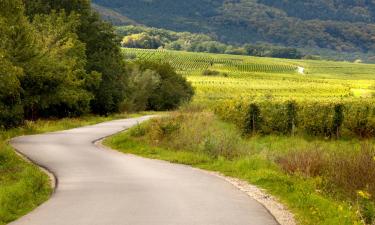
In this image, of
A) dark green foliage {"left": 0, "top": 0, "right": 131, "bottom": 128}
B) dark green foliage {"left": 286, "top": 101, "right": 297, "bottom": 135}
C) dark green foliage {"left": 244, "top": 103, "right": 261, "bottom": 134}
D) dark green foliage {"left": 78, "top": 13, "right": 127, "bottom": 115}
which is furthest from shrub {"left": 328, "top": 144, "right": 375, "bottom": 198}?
dark green foliage {"left": 78, "top": 13, "right": 127, "bottom": 115}

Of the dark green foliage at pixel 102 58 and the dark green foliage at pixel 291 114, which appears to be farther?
the dark green foliage at pixel 102 58

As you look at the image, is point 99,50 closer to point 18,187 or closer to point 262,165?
point 262,165

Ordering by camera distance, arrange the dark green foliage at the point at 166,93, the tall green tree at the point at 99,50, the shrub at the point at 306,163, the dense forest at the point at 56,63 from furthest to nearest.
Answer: the dark green foliage at the point at 166,93
the tall green tree at the point at 99,50
the dense forest at the point at 56,63
the shrub at the point at 306,163

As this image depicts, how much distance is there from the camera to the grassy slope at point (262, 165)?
45.0 ft

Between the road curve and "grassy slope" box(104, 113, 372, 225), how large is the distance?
95 centimetres

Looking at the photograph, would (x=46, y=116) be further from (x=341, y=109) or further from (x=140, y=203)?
(x=140, y=203)

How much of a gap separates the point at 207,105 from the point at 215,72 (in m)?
157

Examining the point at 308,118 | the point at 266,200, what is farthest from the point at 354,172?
the point at 308,118

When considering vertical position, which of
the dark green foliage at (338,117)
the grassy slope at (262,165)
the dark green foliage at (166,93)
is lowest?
the dark green foliage at (166,93)

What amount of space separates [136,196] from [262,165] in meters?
6.46

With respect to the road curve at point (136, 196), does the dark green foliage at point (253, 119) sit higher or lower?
lower

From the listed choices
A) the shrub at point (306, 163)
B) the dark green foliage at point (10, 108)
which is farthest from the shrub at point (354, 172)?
the dark green foliage at point (10, 108)

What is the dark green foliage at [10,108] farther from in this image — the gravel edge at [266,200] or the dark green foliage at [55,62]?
the gravel edge at [266,200]

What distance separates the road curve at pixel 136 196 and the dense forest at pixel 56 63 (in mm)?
6493
